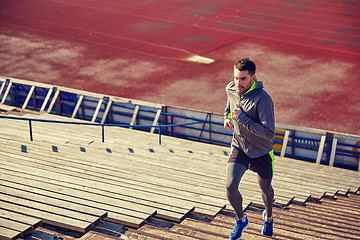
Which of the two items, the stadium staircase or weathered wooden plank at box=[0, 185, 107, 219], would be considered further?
Answer: weathered wooden plank at box=[0, 185, 107, 219]

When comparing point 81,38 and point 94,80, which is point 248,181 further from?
point 81,38

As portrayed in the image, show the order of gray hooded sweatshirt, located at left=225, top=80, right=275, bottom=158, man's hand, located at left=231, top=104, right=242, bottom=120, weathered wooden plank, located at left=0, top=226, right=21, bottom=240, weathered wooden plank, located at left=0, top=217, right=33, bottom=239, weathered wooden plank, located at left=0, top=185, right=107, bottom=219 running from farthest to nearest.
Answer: weathered wooden plank, located at left=0, top=185, right=107, bottom=219, man's hand, located at left=231, top=104, right=242, bottom=120, gray hooded sweatshirt, located at left=225, top=80, right=275, bottom=158, weathered wooden plank, located at left=0, top=217, right=33, bottom=239, weathered wooden plank, located at left=0, top=226, right=21, bottom=240

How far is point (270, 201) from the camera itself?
22.6 feet

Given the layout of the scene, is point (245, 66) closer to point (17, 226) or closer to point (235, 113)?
point (235, 113)

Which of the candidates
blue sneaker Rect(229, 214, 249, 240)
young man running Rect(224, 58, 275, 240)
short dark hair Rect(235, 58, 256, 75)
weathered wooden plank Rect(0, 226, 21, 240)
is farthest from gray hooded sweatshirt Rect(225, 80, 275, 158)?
weathered wooden plank Rect(0, 226, 21, 240)

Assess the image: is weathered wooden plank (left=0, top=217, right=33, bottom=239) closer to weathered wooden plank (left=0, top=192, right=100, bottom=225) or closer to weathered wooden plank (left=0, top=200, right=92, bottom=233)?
weathered wooden plank (left=0, top=200, right=92, bottom=233)

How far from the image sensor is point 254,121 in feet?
20.6

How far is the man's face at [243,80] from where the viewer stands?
6.09 metres

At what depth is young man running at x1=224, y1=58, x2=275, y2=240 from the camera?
20.1 feet

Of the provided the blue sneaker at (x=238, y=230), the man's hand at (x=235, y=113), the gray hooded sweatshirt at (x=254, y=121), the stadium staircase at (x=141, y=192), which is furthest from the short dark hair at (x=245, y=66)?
the stadium staircase at (x=141, y=192)

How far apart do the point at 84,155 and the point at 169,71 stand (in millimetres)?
11741

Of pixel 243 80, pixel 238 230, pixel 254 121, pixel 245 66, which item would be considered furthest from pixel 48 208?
pixel 245 66

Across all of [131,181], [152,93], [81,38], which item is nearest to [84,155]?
[131,181]

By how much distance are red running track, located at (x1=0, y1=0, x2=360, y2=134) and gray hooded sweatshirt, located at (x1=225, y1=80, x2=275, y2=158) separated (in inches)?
448
